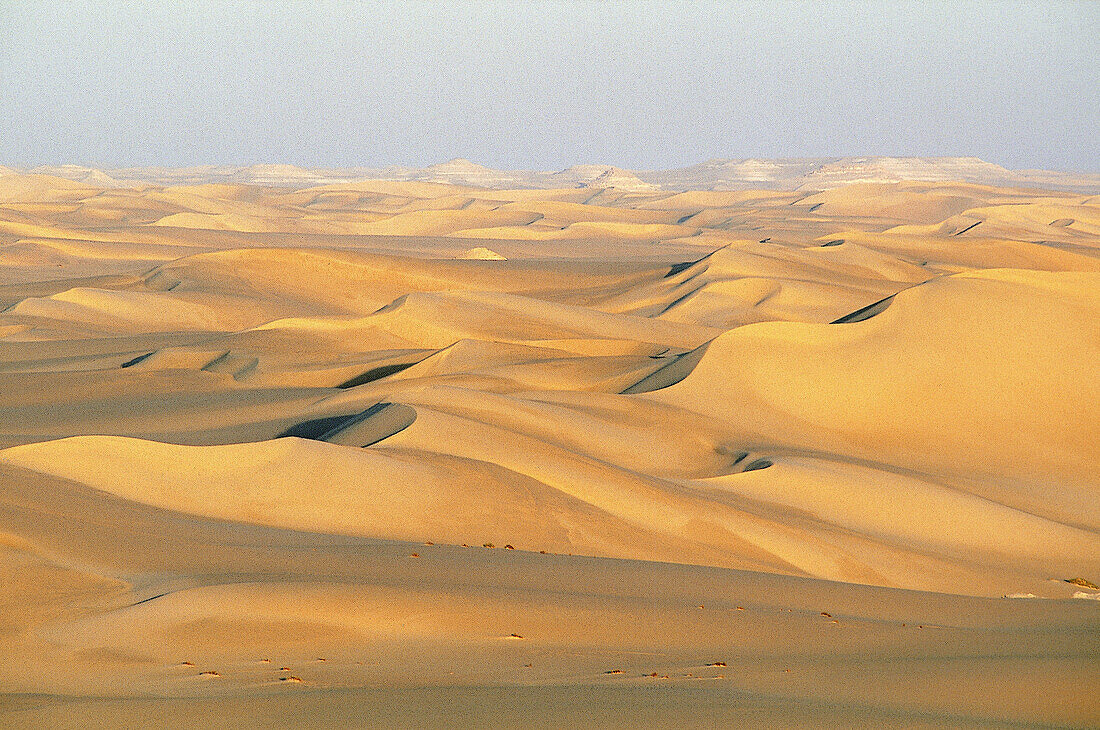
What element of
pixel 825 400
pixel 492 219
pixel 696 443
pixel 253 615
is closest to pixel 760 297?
pixel 825 400

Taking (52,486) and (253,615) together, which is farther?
(52,486)

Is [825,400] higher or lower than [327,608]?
lower

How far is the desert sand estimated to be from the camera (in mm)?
4797

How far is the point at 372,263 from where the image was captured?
31125mm

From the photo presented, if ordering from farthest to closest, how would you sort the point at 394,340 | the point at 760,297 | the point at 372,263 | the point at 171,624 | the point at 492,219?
the point at 492,219 < the point at 372,263 < the point at 760,297 < the point at 394,340 < the point at 171,624

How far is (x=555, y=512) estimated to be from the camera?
866 centimetres

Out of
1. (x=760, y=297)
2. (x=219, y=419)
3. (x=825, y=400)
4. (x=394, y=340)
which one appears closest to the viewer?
(x=219, y=419)

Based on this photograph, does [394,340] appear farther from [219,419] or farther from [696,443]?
[696,443]

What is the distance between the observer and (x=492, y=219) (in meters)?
66.9

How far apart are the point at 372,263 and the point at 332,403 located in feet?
59.4

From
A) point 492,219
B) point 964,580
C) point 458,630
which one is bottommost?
point 492,219

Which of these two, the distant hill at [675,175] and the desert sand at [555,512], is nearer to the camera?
the desert sand at [555,512]

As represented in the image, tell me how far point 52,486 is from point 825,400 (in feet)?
30.1

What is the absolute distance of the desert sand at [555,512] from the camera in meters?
4.80
